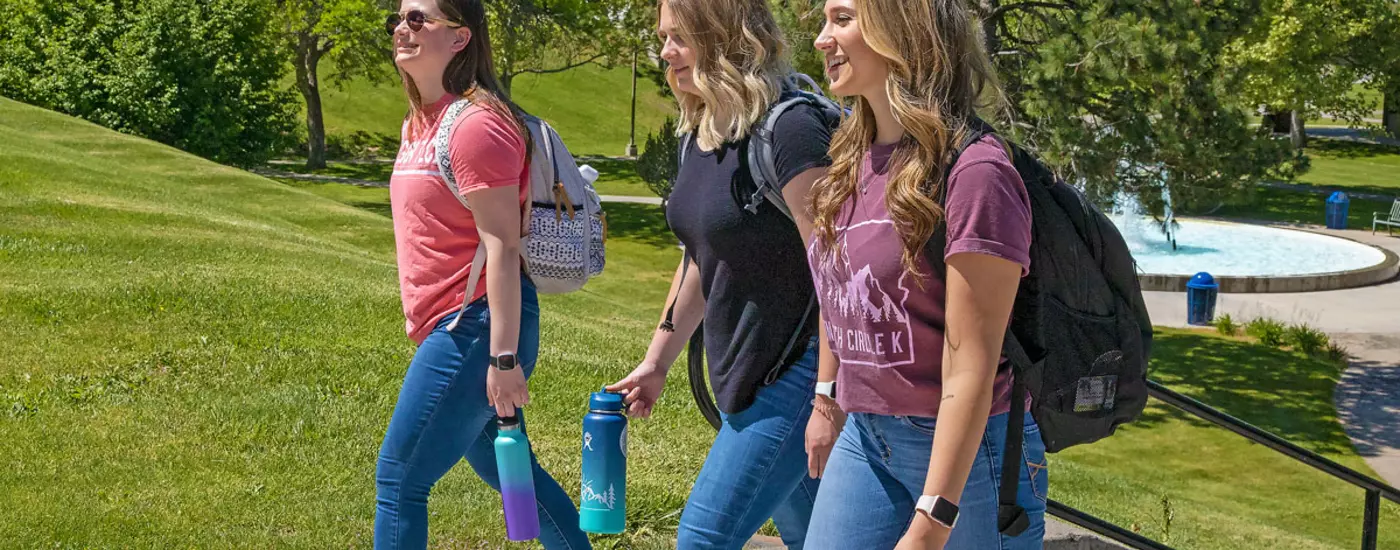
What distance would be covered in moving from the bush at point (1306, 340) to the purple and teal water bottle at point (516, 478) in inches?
631

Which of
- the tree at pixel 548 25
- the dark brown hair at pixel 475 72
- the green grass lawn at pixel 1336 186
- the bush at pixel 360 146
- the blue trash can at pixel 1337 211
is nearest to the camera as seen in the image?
the dark brown hair at pixel 475 72

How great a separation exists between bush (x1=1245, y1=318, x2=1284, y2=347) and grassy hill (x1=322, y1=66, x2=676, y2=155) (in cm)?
3186

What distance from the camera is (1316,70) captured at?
3678 centimetres

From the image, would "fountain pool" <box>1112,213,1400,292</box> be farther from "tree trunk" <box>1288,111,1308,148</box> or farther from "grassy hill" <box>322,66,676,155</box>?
"grassy hill" <box>322,66,676,155</box>

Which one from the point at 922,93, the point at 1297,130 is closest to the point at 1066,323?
the point at 922,93

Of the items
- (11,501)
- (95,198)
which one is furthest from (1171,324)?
(11,501)

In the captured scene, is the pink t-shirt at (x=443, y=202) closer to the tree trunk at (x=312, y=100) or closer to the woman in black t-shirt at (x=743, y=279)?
the woman in black t-shirt at (x=743, y=279)

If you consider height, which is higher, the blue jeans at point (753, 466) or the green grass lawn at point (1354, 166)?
the blue jeans at point (753, 466)

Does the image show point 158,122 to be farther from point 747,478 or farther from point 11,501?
point 747,478

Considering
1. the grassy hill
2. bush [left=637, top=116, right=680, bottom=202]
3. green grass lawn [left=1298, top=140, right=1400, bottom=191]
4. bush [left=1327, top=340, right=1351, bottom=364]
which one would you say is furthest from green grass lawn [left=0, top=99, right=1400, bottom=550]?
the grassy hill

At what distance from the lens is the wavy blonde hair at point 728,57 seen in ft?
10.6

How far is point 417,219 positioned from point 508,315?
358 millimetres

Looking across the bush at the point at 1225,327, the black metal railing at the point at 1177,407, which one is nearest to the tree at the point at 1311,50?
the bush at the point at 1225,327

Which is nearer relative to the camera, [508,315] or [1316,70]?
[508,315]
